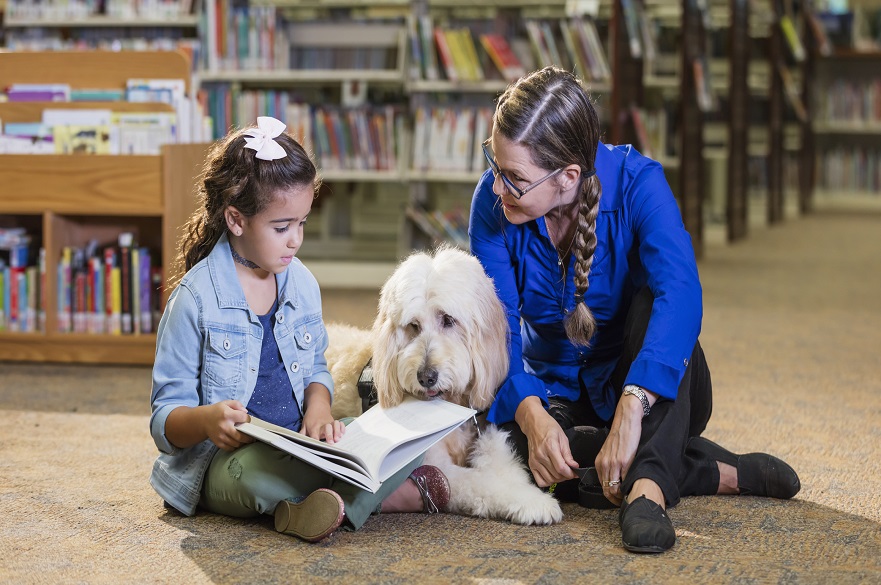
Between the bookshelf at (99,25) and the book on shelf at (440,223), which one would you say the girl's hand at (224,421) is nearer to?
the book on shelf at (440,223)

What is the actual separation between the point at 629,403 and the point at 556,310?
14.6 inches

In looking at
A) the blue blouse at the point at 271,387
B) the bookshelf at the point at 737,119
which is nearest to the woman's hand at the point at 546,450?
the blue blouse at the point at 271,387

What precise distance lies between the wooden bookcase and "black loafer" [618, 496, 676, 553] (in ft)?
6.43

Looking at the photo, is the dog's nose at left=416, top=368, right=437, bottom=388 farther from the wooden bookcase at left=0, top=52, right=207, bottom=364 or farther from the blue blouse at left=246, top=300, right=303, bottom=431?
the wooden bookcase at left=0, top=52, right=207, bottom=364

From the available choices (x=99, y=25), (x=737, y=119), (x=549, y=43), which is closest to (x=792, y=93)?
(x=737, y=119)

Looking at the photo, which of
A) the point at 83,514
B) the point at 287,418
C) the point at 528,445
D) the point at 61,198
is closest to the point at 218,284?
the point at 287,418

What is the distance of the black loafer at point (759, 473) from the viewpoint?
205cm

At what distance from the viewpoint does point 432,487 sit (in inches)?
76.2

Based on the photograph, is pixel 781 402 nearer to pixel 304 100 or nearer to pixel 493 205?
pixel 493 205

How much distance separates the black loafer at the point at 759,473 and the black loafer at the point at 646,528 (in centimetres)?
34

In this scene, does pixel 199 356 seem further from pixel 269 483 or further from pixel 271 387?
pixel 269 483

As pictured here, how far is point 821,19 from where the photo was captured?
1038 centimetres

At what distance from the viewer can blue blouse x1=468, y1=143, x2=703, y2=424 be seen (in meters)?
1.97

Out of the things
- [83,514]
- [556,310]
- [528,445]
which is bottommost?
[83,514]
